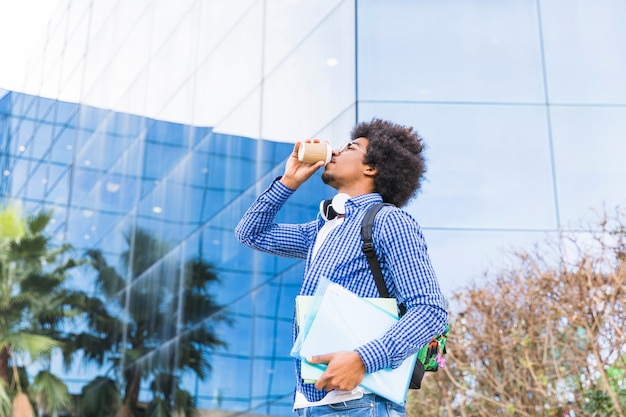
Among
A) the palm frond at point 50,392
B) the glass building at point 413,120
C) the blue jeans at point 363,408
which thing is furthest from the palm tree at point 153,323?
the blue jeans at point 363,408

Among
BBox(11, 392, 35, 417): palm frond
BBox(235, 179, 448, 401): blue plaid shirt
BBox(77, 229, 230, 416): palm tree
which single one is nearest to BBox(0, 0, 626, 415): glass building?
BBox(77, 229, 230, 416): palm tree

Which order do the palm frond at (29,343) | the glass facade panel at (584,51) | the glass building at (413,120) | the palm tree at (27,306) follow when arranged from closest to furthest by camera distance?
the glass building at (413,120), the glass facade panel at (584,51), the palm frond at (29,343), the palm tree at (27,306)

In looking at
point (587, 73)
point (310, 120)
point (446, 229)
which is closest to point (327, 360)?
point (446, 229)

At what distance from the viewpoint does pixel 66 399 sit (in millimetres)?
13117

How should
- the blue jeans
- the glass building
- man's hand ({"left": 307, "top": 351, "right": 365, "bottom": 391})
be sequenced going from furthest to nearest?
the glass building
the blue jeans
man's hand ({"left": 307, "top": 351, "right": 365, "bottom": 391})

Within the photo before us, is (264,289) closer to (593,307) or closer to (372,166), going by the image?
(593,307)

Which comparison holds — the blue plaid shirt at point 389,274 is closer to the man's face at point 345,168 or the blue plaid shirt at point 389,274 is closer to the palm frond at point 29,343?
the man's face at point 345,168

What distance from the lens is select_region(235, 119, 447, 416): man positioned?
2.13 metres

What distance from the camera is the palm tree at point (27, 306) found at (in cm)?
1288

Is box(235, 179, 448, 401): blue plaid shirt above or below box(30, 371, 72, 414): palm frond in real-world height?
above

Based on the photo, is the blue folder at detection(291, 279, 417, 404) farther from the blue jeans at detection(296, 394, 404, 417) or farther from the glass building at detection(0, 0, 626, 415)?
the glass building at detection(0, 0, 626, 415)

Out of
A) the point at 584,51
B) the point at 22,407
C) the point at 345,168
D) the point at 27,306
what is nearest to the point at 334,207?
the point at 345,168

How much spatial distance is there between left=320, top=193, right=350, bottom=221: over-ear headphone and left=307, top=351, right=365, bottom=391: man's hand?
1.78 feet

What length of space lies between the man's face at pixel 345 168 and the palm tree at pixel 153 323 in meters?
7.71
